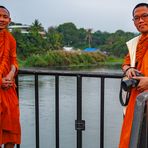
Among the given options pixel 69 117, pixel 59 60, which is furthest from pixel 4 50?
pixel 59 60

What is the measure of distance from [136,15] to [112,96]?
14.3m

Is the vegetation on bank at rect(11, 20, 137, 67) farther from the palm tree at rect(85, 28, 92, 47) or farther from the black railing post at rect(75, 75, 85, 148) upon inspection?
the black railing post at rect(75, 75, 85, 148)

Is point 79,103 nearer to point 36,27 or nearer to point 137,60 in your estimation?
point 137,60

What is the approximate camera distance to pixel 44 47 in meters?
48.8

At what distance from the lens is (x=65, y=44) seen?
61.9 m

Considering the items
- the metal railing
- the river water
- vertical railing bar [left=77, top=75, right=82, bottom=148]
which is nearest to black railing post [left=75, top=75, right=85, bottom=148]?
vertical railing bar [left=77, top=75, right=82, bottom=148]

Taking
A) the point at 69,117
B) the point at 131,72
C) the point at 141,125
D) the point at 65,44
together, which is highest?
the point at 131,72

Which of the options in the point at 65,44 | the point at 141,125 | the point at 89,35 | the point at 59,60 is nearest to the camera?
the point at 141,125

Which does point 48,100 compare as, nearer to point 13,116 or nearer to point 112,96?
point 112,96

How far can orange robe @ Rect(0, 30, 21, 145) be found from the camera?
8.34 ft

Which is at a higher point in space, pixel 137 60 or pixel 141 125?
pixel 137 60

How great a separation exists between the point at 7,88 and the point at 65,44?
195 ft

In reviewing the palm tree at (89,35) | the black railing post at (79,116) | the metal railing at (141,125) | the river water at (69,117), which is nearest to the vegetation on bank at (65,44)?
the palm tree at (89,35)

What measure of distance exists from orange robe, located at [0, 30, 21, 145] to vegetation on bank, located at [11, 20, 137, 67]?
2376cm
